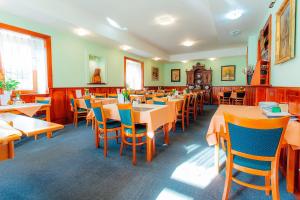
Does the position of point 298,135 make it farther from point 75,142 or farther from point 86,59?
point 86,59

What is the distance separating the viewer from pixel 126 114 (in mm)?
2494

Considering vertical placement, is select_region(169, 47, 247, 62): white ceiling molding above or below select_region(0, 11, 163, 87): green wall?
above

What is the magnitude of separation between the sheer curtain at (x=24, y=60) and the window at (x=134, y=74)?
387 centimetres

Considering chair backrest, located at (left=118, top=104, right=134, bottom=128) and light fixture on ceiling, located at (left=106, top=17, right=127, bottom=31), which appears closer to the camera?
chair backrest, located at (left=118, top=104, right=134, bottom=128)

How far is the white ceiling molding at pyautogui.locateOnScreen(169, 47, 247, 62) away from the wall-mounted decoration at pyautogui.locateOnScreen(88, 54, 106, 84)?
542 centimetres

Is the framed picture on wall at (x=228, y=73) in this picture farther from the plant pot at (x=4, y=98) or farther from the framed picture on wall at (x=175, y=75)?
the plant pot at (x=4, y=98)

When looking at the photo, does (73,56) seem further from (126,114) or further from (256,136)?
(256,136)

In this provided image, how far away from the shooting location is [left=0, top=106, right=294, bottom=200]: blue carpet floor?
5.94 feet

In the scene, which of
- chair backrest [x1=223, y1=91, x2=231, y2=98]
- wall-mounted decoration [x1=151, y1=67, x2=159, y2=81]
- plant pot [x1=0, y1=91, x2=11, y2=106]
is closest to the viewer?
plant pot [x1=0, y1=91, x2=11, y2=106]

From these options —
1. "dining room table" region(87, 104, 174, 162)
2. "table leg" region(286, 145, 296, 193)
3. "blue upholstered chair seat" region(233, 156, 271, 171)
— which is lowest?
"table leg" region(286, 145, 296, 193)

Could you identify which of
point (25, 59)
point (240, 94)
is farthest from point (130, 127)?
point (240, 94)

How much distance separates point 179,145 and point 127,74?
584 centimetres

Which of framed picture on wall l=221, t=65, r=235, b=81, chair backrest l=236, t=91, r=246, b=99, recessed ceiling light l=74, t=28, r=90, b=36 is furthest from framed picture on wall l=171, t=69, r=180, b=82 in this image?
recessed ceiling light l=74, t=28, r=90, b=36

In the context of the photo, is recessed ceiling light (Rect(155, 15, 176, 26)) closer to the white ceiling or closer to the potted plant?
the white ceiling
